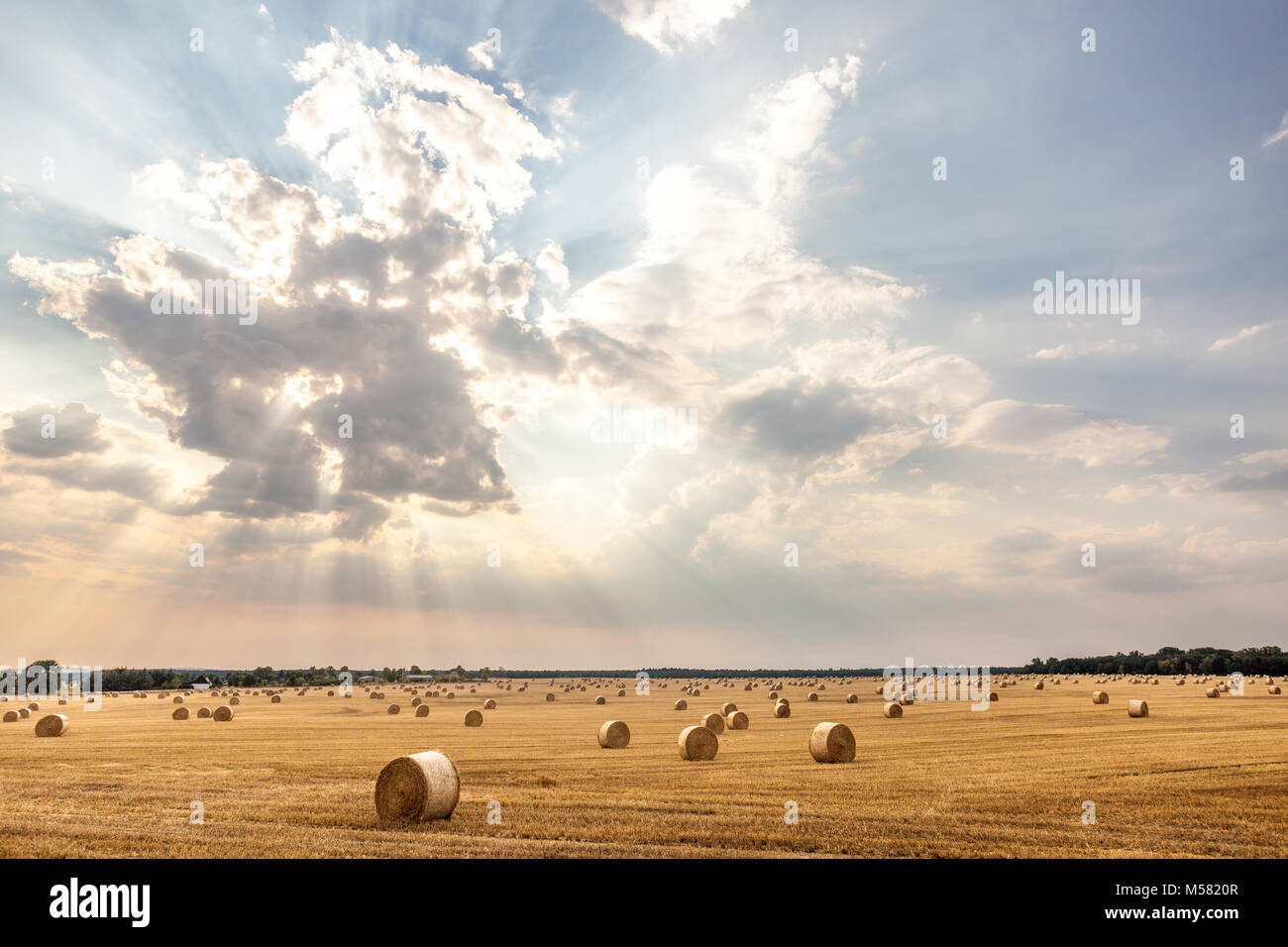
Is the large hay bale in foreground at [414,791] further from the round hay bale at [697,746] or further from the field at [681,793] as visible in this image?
the round hay bale at [697,746]

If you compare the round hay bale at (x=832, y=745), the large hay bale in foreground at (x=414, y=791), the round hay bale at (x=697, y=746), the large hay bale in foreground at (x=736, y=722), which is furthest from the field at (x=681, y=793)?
the large hay bale in foreground at (x=736, y=722)

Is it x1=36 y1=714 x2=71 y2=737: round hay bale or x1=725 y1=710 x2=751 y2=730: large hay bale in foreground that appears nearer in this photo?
x1=36 y1=714 x2=71 y2=737: round hay bale

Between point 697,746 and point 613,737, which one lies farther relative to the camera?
point 613,737

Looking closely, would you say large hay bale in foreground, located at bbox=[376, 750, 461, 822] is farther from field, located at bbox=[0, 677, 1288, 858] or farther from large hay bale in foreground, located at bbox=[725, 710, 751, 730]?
large hay bale in foreground, located at bbox=[725, 710, 751, 730]

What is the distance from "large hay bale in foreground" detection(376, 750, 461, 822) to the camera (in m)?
17.8

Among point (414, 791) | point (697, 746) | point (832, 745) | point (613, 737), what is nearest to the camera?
point (414, 791)

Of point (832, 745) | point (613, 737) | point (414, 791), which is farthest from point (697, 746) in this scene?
point (414, 791)

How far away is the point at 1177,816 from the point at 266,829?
20434mm

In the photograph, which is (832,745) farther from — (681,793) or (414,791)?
(414,791)

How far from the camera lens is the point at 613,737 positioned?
116 feet

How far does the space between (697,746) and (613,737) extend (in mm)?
6958

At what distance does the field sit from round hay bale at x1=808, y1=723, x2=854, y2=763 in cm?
68

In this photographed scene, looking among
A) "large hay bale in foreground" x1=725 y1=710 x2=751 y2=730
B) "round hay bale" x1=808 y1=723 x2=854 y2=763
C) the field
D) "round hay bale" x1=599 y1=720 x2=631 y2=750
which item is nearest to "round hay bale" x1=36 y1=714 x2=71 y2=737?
the field
